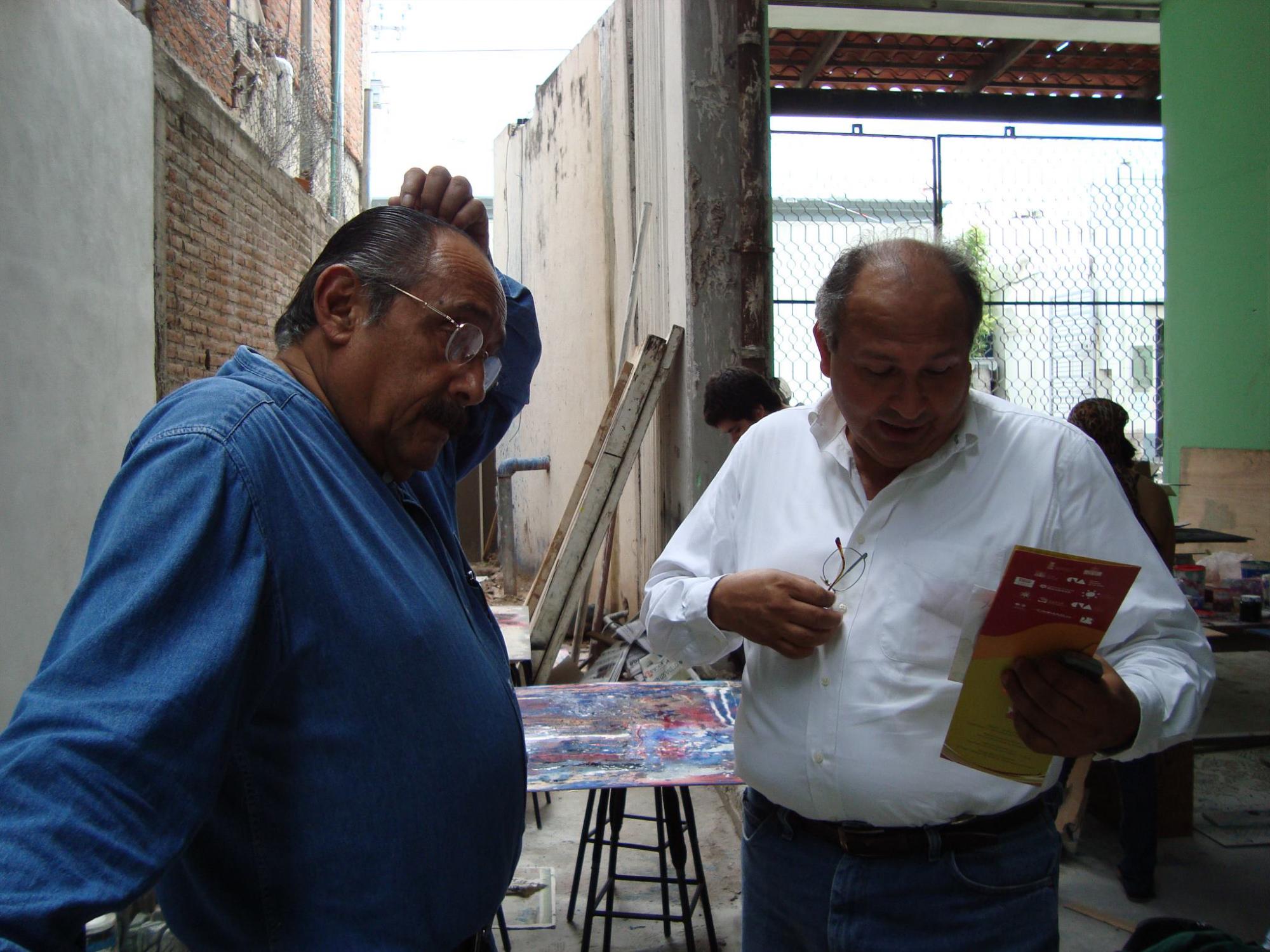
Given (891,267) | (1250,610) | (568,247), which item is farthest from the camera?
(568,247)

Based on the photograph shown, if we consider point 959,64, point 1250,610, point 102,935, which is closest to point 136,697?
point 102,935

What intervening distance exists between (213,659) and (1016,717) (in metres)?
1.09

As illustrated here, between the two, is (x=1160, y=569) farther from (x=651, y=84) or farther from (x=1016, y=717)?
(x=651, y=84)

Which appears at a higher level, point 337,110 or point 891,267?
point 337,110

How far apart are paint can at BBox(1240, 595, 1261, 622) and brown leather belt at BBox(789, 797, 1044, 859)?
3.34m

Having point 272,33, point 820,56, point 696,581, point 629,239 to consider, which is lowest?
point 696,581

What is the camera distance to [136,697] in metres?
0.88

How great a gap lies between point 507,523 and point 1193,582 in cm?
584

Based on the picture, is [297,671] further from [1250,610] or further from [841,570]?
[1250,610]

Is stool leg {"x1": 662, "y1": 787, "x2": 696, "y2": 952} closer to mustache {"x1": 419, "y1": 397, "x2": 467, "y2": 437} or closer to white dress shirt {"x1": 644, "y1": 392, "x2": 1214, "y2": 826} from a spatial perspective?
white dress shirt {"x1": 644, "y1": 392, "x2": 1214, "y2": 826}

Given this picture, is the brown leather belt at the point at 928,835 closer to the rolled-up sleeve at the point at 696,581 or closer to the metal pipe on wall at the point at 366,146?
the rolled-up sleeve at the point at 696,581

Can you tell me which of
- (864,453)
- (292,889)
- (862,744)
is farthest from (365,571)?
(864,453)

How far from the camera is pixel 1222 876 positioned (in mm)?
3926

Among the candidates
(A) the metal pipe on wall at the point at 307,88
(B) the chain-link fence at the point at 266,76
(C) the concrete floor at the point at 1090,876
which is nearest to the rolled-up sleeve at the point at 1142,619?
(C) the concrete floor at the point at 1090,876
